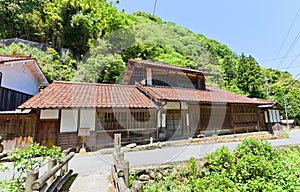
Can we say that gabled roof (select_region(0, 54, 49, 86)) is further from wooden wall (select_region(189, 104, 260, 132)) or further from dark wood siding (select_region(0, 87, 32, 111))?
wooden wall (select_region(189, 104, 260, 132))

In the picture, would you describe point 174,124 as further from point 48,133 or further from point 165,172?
point 48,133

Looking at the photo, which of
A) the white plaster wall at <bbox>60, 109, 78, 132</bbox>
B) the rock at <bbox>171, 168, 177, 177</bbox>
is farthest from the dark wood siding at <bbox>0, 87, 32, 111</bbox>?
the rock at <bbox>171, 168, 177, 177</bbox>

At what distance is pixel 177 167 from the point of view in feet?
20.0

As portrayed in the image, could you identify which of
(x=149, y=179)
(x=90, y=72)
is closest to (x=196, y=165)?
(x=149, y=179)

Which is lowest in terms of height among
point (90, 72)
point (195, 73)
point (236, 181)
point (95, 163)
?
point (236, 181)

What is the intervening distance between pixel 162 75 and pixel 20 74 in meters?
9.97

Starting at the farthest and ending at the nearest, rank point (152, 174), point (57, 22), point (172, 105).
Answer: point (57, 22)
point (172, 105)
point (152, 174)

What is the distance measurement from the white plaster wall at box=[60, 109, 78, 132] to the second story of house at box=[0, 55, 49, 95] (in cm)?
436

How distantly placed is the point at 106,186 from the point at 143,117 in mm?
5788

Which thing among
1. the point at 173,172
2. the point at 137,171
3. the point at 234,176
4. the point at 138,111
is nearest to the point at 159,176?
the point at 173,172

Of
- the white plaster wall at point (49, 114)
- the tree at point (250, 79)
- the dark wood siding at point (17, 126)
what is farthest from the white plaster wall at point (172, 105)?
the tree at point (250, 79)

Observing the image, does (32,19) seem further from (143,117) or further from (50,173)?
(50,173)

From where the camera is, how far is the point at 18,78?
35.8ft

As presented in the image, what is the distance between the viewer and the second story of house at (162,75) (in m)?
12.5
